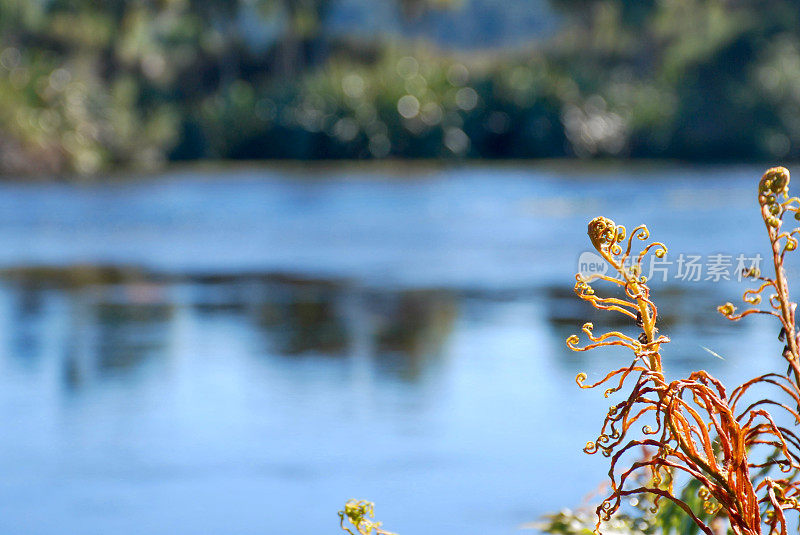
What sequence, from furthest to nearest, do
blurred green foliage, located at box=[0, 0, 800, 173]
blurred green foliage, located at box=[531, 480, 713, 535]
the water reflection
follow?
1. blurred green foliage, located at box=[0, 0, 800, 173]
2. the water reflection
3. blurred green foliage, located at box=[531, 480, 713, 535]

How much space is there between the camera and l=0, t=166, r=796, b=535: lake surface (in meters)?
4.93

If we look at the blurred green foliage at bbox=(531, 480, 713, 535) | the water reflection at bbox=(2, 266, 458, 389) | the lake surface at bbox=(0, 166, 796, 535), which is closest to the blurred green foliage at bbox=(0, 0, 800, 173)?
the lake surface at bbox=(0, 166, 796, 535)

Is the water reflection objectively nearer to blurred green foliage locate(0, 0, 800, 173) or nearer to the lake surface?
the lake surface

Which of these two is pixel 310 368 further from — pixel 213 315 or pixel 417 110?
pixel 417 110

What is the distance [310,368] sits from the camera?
7461 millimetres

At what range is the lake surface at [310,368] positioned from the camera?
4.93m

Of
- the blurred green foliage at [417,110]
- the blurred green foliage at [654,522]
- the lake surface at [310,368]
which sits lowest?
the blurred green foliage at [654,522]

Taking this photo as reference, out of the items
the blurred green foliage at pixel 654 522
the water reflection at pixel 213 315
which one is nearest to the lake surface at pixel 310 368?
the water reflection at pixel 213 315

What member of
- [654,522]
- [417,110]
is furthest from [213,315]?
[417,110]

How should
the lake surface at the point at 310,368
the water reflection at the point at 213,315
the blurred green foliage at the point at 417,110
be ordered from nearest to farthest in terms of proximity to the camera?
the lake surface at the point at 310,368, the water reflection at the point at 213,315, the blurred green foliage at the point at 417,110

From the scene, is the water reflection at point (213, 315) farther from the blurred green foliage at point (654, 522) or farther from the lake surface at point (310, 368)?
the blurred green foliage at point (654, 522)

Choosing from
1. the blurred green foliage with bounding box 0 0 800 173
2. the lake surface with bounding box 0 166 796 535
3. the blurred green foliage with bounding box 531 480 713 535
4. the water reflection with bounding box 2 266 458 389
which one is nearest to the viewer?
the blurred green foliage with bounding box 531 480 713 535

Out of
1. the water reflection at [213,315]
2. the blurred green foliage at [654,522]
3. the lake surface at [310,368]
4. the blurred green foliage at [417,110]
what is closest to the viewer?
the blurred green foliage at [654,522]

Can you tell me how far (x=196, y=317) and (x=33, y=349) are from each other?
1613 millimetres
